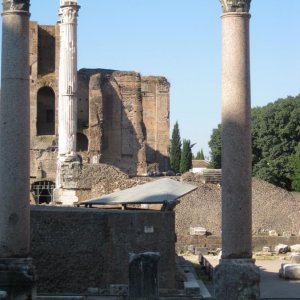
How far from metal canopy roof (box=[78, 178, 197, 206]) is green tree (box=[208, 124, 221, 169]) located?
42.4 metres

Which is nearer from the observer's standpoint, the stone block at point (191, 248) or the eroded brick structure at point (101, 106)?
the stone block at point (191, 248)

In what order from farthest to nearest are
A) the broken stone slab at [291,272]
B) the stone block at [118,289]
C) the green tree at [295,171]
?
the green tree at [295,171] < the broken stone slab at [291,272] < the stone block at [118,289]

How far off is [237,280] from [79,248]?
13.4 feet

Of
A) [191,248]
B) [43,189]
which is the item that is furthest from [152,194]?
[43,189]

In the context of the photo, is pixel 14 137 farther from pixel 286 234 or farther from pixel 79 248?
pixel 286 234

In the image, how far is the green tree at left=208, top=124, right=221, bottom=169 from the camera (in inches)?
2419

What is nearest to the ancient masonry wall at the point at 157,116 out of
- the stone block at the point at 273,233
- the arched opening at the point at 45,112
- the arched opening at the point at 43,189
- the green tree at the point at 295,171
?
the arched opening at the point at 45,112

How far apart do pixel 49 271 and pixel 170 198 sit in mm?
3316

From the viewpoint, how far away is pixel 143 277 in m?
11.1

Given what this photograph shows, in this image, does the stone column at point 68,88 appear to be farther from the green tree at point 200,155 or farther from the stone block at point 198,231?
the green tree at point 200,155

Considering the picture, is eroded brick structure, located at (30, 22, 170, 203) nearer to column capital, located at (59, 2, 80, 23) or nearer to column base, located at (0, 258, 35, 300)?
column capital, located at (59, 2, 80, 23)

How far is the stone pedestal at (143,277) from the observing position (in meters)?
11.1

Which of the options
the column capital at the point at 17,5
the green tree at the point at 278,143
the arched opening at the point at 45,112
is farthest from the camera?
the arched opening at the point at 45,112

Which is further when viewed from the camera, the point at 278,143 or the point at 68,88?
the point at 278,143
